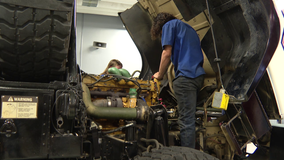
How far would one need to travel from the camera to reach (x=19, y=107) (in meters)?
1.33

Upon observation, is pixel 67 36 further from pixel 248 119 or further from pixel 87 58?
pixel 87 58

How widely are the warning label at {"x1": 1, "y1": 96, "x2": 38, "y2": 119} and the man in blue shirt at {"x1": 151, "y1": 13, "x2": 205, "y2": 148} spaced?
1.53 metres

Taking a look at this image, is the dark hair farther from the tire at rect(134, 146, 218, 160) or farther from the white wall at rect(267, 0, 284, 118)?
the tire at rect(134, 146, 218, 160)

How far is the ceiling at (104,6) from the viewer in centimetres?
762

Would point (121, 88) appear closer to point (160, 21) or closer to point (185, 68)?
point (185, 68)

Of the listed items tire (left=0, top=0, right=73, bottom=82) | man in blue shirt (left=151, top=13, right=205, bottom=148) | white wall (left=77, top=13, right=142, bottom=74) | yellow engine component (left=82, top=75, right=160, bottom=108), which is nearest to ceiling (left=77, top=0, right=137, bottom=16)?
white wall (left=77, top=13, right=142, bottom=74)

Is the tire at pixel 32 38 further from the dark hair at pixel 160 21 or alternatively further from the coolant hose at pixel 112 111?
the dark hair at pixel 160 21

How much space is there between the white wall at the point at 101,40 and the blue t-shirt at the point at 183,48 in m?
6.21

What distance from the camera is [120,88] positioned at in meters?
2.57

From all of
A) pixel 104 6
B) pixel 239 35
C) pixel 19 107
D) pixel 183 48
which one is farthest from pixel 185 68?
pixel 104 6

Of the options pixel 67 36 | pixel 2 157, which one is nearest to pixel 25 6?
pixel 67 36

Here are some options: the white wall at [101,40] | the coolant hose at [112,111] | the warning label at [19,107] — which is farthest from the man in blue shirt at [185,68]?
the white wall at [101,40]

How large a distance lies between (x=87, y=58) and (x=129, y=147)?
7012mm

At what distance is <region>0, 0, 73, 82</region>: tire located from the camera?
1331 mm
